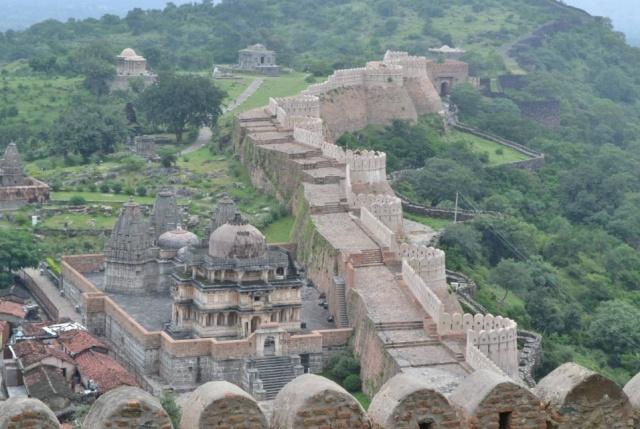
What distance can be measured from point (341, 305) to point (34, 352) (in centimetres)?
788

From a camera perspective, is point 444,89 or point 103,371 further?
point 444,89

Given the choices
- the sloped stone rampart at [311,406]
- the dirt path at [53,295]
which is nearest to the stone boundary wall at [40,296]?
the dirt path at [53,295]

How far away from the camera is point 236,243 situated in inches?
1515

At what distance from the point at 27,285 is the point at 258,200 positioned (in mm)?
8498

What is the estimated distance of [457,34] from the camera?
106m

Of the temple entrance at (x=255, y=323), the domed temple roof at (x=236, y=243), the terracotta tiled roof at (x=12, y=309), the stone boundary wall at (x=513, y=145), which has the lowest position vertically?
the stone boundary wall at (x=513, y=145)

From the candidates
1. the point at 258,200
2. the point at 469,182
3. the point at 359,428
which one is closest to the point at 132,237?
the point at 258,200

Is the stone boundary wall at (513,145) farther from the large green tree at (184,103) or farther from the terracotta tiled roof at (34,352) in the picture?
the terracotta tiled roof at (34,352)

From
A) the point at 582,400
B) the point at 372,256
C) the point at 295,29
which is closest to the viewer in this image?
the point at 582,400

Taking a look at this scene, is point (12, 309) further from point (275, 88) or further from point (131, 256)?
point (275, 88)

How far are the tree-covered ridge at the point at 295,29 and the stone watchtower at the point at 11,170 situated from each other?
29448 mm

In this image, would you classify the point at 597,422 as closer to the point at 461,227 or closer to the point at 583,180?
the point at 461,227

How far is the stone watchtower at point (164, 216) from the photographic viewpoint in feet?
150

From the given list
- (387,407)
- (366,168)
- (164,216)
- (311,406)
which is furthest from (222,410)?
(366,168)
